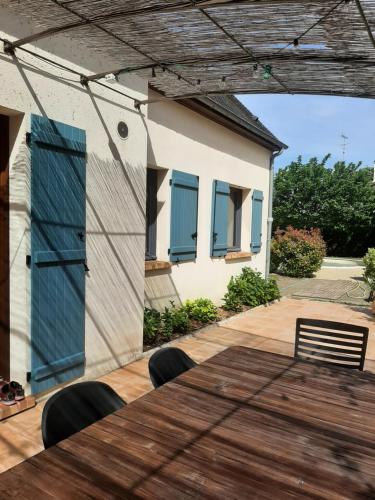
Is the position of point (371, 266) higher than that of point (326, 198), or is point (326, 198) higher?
point (326, 198)

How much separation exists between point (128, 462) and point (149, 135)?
4480mm

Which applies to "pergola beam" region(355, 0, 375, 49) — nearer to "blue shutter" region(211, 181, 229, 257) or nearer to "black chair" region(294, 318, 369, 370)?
"black chair" region(294, 318, 369, 370)

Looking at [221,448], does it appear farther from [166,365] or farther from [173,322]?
[173,322]

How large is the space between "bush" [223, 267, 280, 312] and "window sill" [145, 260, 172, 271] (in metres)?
2.15

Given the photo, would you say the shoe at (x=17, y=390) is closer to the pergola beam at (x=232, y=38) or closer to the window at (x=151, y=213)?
the window at (x=151, y=213)

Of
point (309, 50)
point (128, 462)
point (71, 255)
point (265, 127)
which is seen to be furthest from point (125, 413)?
point (265, 127)

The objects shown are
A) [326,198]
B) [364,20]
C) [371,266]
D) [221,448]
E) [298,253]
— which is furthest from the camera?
[326,198]

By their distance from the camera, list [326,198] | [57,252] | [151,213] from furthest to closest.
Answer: [326,198] → [151,213] → [57,252]

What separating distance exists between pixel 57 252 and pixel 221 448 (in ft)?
8.19

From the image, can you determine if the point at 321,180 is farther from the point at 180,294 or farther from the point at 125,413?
the point at 125,413

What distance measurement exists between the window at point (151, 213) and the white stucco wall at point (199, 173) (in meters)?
0.07

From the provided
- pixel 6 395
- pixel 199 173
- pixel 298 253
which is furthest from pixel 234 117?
pixel 298 253

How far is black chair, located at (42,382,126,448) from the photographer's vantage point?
5.55ft

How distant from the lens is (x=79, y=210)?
12.5 feet
